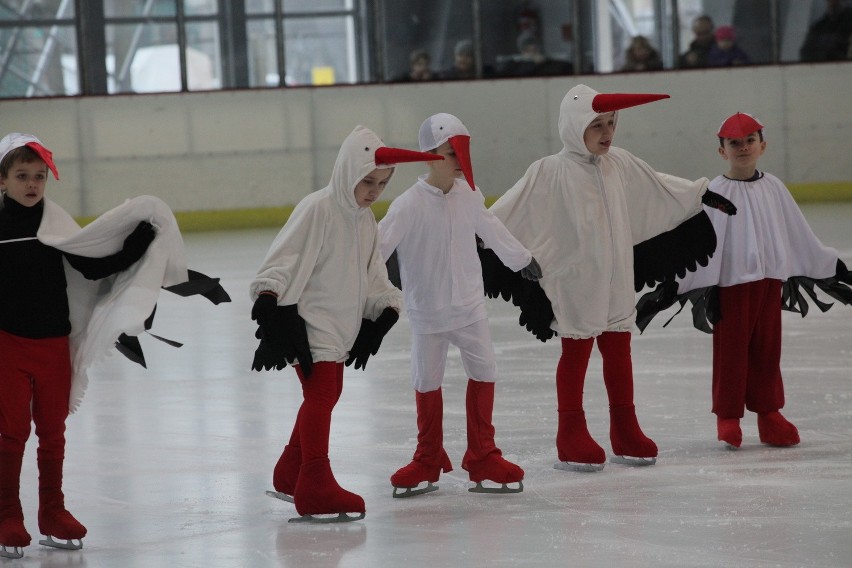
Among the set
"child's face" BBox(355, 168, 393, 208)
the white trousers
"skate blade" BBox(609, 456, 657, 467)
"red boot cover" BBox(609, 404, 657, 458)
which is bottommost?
"skate blade" BBox(609, 456, 657, 467)

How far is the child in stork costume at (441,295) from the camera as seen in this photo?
4.39m

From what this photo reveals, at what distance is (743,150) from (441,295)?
1.41m

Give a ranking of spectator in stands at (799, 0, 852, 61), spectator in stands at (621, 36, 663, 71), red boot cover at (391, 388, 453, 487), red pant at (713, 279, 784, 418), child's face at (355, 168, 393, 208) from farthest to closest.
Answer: spectator in stands at (799, 0, 852, 61), spectator in stands at (621, 36, 663, 71), red pant at (713, 279, 784, 418), red boot cover at (391, 388, 453, 487), child's face at (355, 168, 393, 208)

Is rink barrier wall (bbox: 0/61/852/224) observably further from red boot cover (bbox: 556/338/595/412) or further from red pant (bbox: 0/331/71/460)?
red pant (bbox: 0/331/71/460)

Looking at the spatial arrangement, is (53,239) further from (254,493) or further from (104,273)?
(254,493)

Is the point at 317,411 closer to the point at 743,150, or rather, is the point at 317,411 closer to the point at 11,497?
the point at 11,497

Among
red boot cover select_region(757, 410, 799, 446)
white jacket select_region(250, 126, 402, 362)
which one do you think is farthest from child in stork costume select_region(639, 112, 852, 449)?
white jacket select_region(250, 126, 402, 362)

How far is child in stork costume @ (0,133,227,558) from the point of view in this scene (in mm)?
3824

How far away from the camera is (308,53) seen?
16172 mm

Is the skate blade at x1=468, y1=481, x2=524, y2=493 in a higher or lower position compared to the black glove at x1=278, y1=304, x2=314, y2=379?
lower

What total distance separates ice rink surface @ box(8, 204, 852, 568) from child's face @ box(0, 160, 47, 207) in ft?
3.28

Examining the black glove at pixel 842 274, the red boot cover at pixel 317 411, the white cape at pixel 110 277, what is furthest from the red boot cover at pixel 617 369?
the white cape at pixel 110 277

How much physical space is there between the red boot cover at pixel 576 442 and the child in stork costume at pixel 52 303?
4.83ft

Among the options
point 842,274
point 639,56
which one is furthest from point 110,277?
point 639,56
